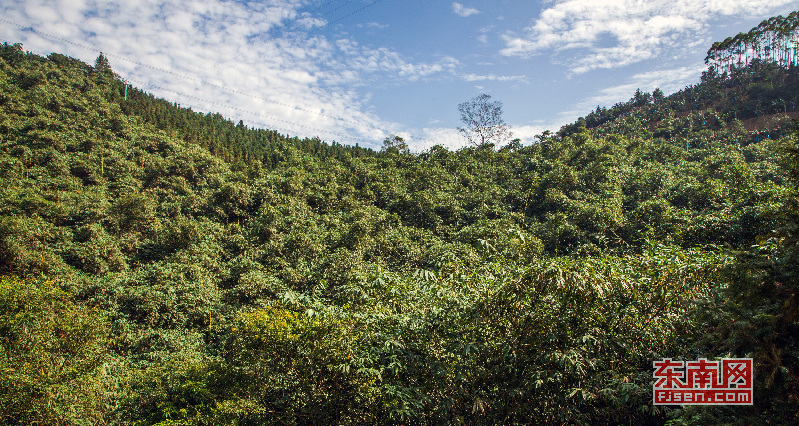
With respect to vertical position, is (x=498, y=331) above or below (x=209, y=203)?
below

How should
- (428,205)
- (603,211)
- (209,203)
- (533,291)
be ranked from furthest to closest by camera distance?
(209,203) < (428,205) < (603,211) < (533,291)

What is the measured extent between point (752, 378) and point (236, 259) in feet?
65.6

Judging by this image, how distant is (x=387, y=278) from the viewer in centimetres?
680

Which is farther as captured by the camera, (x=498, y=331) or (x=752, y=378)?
(x=498, y=331)

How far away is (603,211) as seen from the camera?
1628 centimetres

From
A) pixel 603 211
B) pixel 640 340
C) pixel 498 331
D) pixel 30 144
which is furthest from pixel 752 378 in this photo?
pixel 30 144

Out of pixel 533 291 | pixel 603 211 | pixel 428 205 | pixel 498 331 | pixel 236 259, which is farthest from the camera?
pixel 428 205

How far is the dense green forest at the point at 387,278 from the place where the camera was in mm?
4875

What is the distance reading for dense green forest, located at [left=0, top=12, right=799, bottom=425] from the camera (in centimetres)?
488

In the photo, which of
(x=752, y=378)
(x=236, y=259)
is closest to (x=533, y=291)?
(x=752, y=378)

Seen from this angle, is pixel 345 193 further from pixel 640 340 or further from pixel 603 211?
pixel 640 340

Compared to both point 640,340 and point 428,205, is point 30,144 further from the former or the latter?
point 640,340

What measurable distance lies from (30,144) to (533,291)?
39359 millimetres

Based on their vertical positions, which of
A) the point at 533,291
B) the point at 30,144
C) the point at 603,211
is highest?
the point at 30,144
